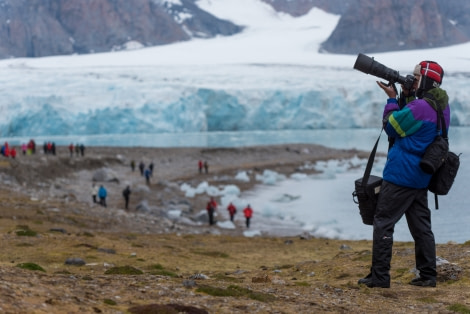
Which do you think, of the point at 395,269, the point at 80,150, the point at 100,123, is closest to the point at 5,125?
the point at 100,123

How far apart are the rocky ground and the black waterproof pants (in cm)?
33

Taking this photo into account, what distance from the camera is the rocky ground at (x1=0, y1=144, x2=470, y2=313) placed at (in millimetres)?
6051

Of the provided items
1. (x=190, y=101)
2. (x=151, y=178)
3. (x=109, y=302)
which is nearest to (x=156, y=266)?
(x=109, y=302)

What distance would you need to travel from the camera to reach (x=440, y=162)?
688 cm

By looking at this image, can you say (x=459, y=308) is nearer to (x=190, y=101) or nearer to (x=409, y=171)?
(x=409, y=171)

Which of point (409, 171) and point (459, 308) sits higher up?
point (409, 171)

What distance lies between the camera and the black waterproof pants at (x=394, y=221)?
7.09m

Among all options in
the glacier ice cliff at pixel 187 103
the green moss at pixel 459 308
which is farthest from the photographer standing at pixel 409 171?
the glacier ice cliff at pixel 187 103

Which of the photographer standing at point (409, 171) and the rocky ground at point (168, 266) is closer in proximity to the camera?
the rocky ground at point (168, 266)

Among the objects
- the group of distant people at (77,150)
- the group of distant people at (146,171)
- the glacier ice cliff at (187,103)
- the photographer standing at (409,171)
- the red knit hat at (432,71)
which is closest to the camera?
the photographer standing at (409,171)

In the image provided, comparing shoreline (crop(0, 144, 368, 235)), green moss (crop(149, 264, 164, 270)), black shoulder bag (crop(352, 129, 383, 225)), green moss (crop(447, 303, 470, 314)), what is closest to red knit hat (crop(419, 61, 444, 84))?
black shoulder bag (crop(352, 129, 383, 225))

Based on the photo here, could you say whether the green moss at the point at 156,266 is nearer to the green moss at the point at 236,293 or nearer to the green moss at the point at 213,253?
the green moss at the point at 213,253

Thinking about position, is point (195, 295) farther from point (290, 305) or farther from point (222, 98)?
point (222, 98)

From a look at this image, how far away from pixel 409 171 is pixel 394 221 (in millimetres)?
574
